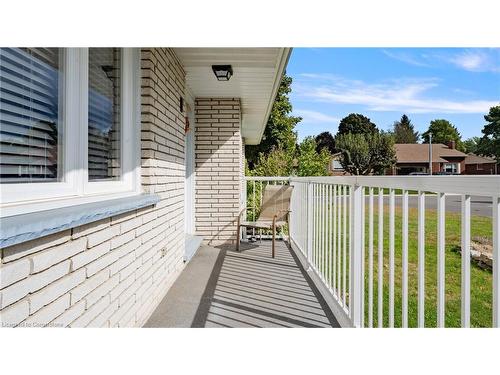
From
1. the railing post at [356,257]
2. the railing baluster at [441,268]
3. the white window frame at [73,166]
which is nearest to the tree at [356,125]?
the railing post at [356,257]

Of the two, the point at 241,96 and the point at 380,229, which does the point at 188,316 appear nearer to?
the point at 380,229

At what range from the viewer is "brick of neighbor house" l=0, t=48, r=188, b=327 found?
1.54 metres

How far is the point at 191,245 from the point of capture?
18.6 feet

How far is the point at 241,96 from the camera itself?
6.66m

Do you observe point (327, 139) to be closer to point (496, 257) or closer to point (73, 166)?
point (73, 166)

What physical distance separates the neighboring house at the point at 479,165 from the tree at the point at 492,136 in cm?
91

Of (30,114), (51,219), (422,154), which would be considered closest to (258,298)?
(51,219)

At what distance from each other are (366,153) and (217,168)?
33313 mm

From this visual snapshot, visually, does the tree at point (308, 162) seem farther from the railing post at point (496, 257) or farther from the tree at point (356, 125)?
the tree at point (356, 125)

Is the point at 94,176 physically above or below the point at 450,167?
below

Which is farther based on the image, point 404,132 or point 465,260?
point 404,132

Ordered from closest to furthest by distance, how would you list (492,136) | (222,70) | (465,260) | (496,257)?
(496,257), (465,260), (222,70), (492,136)

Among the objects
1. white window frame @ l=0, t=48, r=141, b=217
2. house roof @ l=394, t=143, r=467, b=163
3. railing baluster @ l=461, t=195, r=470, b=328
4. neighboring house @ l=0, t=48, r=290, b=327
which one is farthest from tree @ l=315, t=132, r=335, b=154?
railing baluster @ l=461, t=195, r=470, b=328
